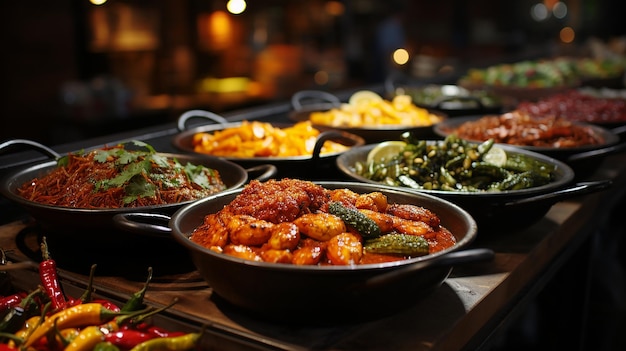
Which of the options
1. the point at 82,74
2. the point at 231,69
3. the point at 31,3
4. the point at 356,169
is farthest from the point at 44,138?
the point at 356,169

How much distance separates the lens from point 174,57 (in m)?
8.46

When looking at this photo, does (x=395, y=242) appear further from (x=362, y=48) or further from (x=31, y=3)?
(x=362, y=48)

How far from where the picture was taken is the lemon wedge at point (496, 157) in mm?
2414

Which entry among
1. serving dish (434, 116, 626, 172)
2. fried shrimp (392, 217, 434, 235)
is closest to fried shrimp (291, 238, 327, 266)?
fried shrimp (392, 217, 434, 235)

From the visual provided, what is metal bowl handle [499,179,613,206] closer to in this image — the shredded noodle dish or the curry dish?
the curry dish

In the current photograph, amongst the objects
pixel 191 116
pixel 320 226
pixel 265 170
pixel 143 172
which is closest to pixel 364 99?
pixel 191 116

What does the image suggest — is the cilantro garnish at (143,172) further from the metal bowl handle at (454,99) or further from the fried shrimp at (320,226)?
the metal bowl handle at (454,99)

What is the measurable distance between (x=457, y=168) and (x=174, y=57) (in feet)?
22.1

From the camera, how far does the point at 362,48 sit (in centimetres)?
1200

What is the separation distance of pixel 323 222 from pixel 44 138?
A: 619 cm

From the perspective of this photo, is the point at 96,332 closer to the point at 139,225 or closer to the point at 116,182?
the point at 139,225

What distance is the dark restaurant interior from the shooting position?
157 inches

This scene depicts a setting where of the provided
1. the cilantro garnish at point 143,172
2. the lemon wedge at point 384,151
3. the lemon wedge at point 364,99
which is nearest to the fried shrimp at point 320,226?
the cilantro garnish at point 143,172

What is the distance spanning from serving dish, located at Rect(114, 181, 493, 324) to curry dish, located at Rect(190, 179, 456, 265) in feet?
0.22
